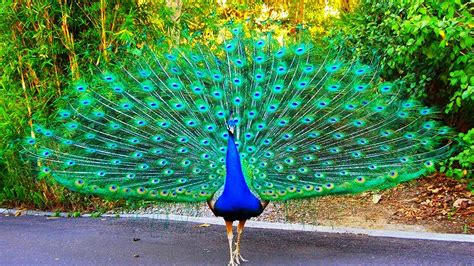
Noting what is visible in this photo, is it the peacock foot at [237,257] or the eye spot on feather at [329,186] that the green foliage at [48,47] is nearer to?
the peacock foot at [237,257]

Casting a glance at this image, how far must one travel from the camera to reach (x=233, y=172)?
4.57 meters

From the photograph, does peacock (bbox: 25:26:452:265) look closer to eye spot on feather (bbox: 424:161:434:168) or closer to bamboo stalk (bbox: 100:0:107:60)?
eye spot on feather (bbox: 424:161:434:168)

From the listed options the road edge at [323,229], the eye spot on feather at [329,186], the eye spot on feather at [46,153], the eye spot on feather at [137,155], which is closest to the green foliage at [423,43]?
the road edge at [323,229]

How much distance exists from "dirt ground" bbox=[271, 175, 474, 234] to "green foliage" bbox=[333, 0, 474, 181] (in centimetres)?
38

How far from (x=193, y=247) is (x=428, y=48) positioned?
2.98m

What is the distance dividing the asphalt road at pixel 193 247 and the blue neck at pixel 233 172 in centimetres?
88

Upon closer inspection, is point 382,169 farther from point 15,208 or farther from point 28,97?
point 15,208

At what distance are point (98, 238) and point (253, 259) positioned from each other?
1.77m

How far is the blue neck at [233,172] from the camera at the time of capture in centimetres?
456

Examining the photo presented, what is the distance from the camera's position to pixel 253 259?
5.23 metres

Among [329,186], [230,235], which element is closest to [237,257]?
[230,235]

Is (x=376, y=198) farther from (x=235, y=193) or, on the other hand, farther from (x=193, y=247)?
(x=235, y=193)

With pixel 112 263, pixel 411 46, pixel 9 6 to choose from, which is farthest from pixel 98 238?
pixel 411 46

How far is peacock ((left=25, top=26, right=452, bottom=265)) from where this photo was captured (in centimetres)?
477
